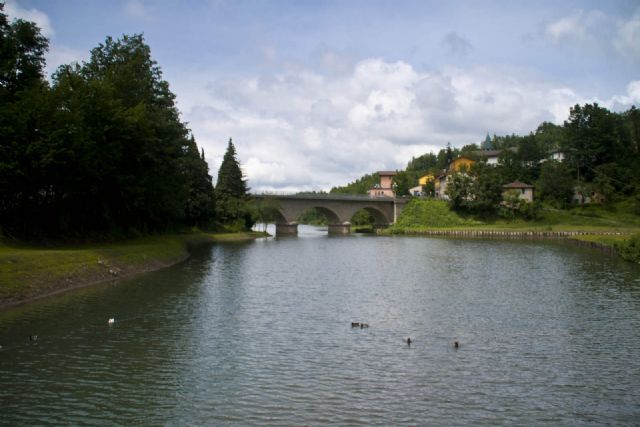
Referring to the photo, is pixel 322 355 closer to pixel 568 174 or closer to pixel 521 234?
pixel 521 234

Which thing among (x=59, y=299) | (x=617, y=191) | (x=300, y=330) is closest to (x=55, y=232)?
(x=59, y=299)

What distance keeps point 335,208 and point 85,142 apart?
8481cm

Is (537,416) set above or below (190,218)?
below

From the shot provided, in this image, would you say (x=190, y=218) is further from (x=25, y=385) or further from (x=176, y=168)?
(x=25, y=385)

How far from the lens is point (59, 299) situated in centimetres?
2695

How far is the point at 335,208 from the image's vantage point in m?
119

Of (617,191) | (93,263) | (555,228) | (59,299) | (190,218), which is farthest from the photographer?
(617,191)

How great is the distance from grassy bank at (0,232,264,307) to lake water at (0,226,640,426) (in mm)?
1364

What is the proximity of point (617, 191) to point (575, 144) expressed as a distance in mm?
14320

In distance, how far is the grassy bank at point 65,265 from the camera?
26172 millimetres

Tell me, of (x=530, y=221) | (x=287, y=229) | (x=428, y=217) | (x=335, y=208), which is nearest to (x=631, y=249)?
(x=530, y=221)

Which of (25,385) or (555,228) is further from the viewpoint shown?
(555,228)

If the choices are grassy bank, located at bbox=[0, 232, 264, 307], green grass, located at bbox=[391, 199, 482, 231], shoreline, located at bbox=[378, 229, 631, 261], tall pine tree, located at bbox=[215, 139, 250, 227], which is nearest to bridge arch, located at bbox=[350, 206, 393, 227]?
green grass, located at bbox=[391, 199, 482, 231]

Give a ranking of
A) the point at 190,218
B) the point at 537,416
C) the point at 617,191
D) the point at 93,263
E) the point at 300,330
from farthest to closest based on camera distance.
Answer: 1. the point at 617,191
2. the point at 190,218
3. the point at 93,263
4. the point at 300,330
5. the point at 537,416
